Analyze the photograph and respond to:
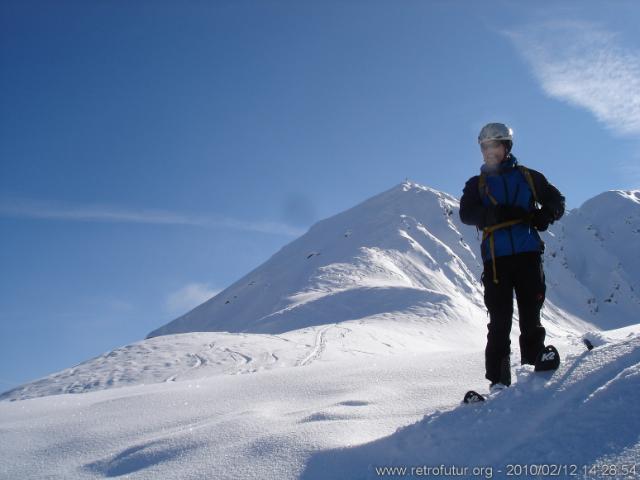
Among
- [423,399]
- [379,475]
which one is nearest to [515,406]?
[379,475]

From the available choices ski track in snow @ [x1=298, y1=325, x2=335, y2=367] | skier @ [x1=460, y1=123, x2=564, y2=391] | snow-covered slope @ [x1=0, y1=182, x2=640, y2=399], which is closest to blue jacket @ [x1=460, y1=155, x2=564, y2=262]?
skier @ [x1=460, y1=123, x2=564, y2=391]

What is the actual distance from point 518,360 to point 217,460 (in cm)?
295

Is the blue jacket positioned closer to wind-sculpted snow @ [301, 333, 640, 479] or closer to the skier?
the skier

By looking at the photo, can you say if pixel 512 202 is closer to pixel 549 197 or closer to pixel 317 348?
pixel 549 197

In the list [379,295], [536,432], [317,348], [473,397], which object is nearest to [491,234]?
[473,397]

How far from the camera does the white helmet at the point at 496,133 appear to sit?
412 cm

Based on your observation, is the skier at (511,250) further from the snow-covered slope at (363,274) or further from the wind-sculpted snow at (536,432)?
the snow-covered slope at (363,274)

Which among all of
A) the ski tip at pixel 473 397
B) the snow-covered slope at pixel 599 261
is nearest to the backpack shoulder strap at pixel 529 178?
the ski tip at pixel 473 397

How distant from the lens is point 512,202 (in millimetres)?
4035

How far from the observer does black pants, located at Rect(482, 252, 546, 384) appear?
3.86 m

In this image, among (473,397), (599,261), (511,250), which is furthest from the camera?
(599,261)

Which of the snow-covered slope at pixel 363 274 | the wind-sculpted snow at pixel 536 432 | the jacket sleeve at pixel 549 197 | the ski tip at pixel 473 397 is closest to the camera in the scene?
the wind-sculpted snow at pixel 536 432

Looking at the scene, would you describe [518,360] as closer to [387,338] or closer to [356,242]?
[387,338]

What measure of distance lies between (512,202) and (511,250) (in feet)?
1.27
